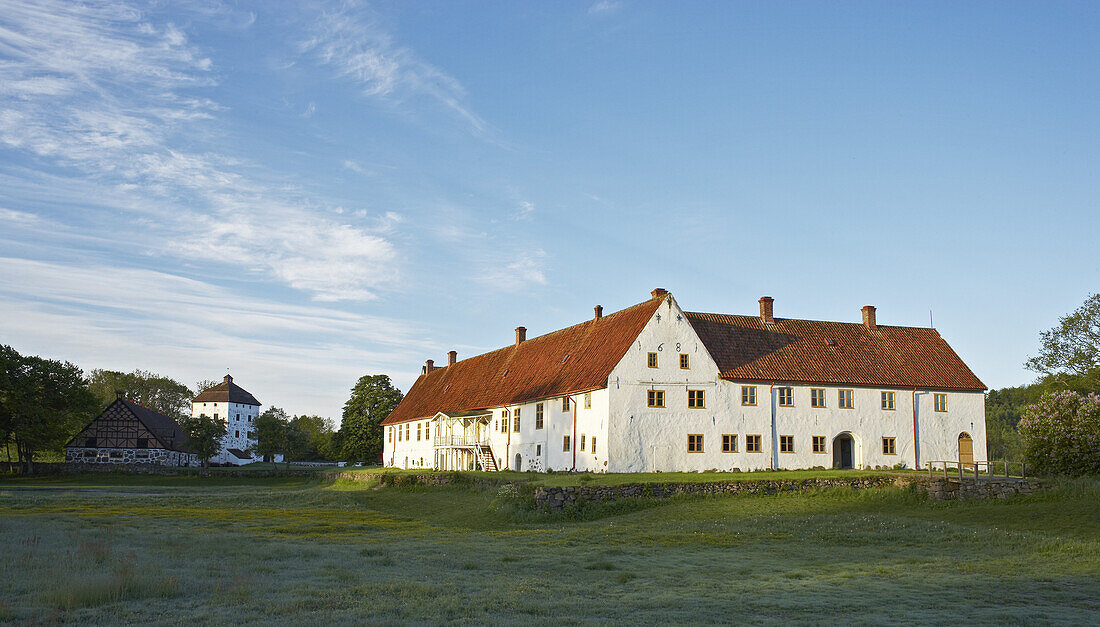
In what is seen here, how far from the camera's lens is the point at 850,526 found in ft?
77.0

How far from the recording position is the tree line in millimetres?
66000

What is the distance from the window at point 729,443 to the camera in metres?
41.4

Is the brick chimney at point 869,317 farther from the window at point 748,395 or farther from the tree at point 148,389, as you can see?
the tree at point 148,389

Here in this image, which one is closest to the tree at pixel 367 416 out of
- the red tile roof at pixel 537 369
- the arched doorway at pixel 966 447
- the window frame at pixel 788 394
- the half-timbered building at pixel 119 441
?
the red tile roof at pixel 537 369

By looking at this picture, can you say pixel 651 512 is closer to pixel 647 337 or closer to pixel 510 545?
pixel 510 545

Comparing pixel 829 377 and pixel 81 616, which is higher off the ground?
pixel 829 377

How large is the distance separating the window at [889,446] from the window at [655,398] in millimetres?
12818

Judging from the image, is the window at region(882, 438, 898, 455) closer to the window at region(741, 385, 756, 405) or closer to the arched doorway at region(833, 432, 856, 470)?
the arched doorway at region(833, 432, 856, 470)

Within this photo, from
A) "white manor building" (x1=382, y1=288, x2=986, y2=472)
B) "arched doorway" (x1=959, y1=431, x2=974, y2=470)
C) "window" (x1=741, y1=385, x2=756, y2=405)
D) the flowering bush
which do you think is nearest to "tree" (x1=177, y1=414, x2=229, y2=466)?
"white manor building" (x1=382, y1=288, x2=986, y2=472)

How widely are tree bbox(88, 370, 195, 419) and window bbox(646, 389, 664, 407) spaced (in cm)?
11198

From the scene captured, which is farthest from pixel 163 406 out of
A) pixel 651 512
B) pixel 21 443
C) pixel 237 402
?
pixel 651 512

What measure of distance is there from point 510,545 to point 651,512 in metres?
9.84

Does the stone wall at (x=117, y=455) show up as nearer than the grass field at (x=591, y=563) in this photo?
No

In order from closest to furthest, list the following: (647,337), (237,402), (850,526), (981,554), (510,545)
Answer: (981,554), (510,545), (850,526), (647,337), (237,402)
